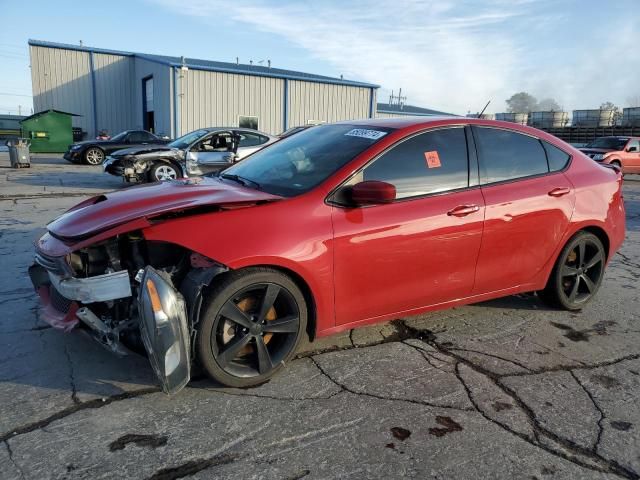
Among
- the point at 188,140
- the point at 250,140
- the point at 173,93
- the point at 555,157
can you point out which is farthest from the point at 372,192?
the point at 173,93

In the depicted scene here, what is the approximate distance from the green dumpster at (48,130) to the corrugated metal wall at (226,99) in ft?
18.2

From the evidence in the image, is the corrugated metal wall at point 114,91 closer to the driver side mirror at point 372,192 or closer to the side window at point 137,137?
the side window at point 137,137

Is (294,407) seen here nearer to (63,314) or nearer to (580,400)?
(63,314)

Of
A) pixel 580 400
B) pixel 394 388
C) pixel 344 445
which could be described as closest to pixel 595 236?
pixel 580 400

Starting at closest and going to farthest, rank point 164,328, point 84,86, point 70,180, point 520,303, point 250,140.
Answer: point 164,328, point 520,303, point 250,140, point 70,180, point 84,86

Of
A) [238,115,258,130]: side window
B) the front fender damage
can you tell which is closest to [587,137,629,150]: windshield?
[238,115,258,130]: side window

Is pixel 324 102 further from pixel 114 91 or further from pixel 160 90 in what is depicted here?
pixel 114 91

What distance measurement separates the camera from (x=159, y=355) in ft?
8.32

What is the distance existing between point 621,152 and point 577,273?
18.5m

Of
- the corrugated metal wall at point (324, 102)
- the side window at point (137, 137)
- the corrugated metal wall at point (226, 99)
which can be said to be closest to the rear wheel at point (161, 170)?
the side window at point (137, 137)

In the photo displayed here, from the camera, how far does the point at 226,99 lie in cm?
2628

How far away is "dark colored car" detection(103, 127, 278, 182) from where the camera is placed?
1102 centimetres

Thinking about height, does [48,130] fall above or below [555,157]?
above

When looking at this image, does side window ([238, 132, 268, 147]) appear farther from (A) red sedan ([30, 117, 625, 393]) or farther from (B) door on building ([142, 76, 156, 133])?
(B) door on building ([142, 76, 156, 133])
